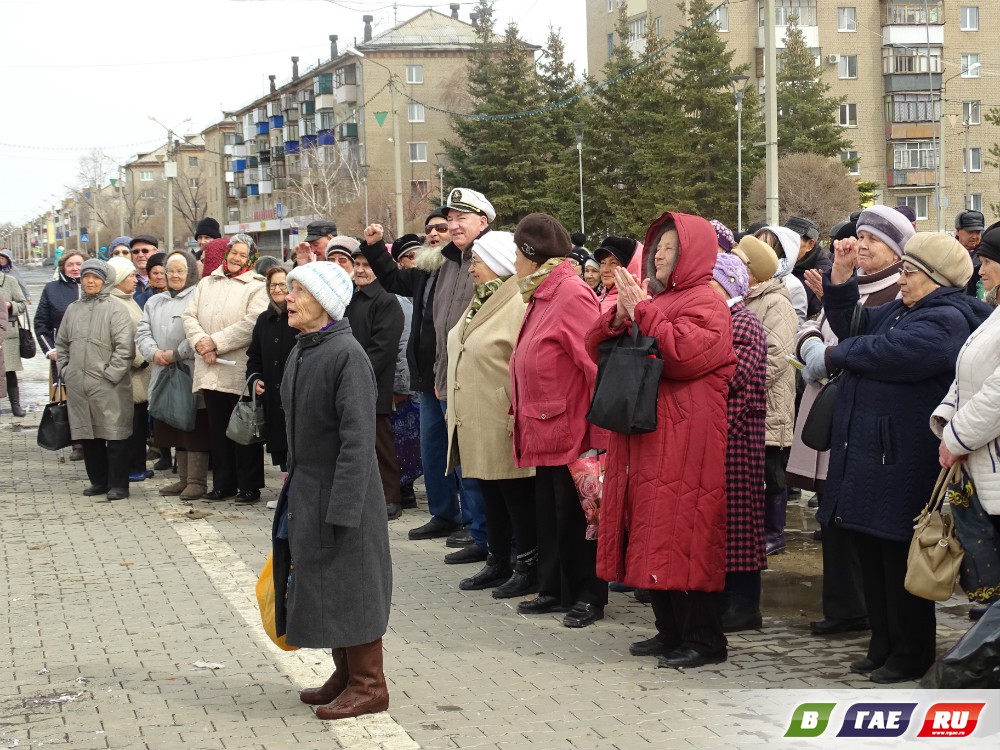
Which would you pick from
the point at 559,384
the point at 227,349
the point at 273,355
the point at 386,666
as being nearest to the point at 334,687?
the point at 386,666

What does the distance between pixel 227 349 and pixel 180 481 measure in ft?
4.77

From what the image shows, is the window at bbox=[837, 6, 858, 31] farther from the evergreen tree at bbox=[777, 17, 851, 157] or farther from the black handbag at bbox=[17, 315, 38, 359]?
the black handbag at bbox=[17, 315, 38, 359]

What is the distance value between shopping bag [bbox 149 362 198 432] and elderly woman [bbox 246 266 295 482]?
82 cm

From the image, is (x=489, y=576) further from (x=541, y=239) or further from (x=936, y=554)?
(x=936, y=554)

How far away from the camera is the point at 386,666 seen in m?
6.02

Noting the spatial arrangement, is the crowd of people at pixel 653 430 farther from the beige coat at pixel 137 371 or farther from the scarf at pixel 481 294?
the beige coat at pixel 137 371

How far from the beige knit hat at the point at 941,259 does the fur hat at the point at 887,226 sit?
1.06ft

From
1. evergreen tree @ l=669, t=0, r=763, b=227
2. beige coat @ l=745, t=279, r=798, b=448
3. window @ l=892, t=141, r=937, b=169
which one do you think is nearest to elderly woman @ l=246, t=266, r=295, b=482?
beige coat @ l=745, t=279, r=798, b=448

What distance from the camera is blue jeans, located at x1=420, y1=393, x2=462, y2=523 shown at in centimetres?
882

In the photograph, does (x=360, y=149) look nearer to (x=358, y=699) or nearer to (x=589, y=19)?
(x=589, y=19)

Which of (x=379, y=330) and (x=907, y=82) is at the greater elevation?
(x=907, y=82)

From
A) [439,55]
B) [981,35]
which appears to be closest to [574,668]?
[981,35]

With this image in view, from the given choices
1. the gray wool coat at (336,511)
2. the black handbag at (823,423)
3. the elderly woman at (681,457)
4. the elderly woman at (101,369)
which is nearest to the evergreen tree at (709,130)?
the elderly woman at (101,369)

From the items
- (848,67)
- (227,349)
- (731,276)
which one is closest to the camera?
(731,276)
